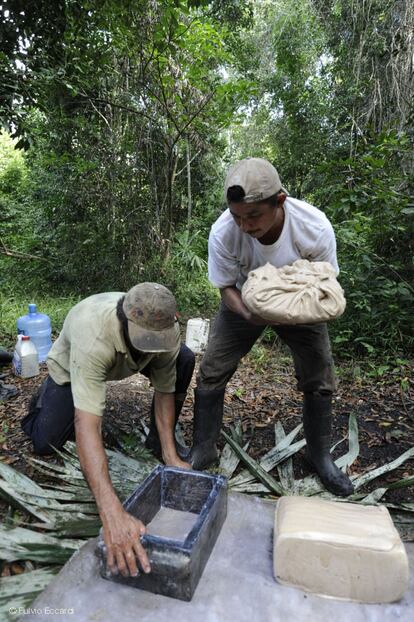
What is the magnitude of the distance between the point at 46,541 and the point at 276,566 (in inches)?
36.3

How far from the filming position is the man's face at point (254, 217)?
1.96 meters

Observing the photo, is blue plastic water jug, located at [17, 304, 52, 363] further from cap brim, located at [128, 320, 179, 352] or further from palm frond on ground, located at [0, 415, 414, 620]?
cap brim, located at [128, 320, 179, 352]

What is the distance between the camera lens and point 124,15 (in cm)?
427

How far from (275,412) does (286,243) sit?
1698 mm

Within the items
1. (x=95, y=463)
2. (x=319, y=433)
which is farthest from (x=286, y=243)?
(x=95, y=463)

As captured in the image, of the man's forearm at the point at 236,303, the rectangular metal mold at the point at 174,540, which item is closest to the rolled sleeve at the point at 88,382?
the rectangular metal mold at the point at 174,540

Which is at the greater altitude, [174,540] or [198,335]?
[174,540]

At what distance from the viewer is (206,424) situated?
260 centimetres

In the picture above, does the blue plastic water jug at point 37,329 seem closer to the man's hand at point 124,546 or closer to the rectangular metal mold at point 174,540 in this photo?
the rectangular metal mold at point 174,540

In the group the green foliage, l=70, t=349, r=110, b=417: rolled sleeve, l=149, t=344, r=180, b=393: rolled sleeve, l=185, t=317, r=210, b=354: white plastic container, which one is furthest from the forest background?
l=70, t=349, r=110, b=417: rolled sleeve

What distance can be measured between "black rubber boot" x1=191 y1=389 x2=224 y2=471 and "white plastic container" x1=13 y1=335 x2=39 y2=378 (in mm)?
2036

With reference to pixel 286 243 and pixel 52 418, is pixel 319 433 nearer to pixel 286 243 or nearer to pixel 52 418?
pixel 286 243

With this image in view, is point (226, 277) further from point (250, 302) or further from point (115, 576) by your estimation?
point (115, 576)

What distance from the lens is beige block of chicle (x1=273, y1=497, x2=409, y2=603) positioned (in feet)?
4.81
